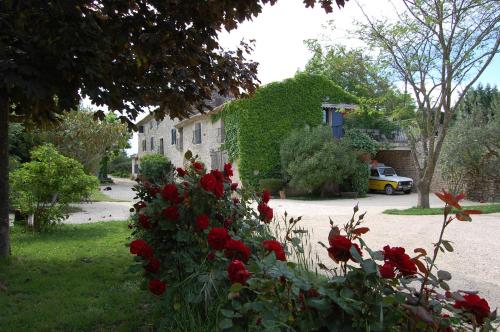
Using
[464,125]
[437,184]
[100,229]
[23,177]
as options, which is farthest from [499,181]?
[23,177]

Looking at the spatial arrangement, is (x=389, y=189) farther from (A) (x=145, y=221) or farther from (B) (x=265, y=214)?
(A) (x=145, y=221)

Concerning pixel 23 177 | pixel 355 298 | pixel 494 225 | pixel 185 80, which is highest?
pixel 185 80

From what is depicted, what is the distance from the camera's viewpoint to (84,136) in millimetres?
21688

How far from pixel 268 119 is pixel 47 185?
48.3ft

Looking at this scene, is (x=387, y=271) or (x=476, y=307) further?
(x=387, y=271)

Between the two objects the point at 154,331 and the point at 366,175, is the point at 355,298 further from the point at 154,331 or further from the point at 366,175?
the point at 366,175

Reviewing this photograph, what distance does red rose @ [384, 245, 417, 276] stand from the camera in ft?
5.38

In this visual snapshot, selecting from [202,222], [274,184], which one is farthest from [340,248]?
[274,184]

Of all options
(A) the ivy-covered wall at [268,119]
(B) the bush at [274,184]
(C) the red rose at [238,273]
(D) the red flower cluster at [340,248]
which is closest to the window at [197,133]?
(A) the ivy-covered wall at [268,119]

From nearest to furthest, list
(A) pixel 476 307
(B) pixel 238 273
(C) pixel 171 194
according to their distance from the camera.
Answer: (A) pixel 476 307 → (B) pixel 238 273 → (C) pixel 171 194

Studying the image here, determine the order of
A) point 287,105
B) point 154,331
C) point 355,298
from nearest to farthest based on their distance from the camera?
point 355,298, point 154,331, point 287,105

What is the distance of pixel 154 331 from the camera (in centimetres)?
298

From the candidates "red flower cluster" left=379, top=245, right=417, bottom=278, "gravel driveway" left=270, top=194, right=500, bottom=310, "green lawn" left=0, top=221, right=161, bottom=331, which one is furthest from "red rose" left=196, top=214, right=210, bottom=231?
"gravel driveway" left=270, top=194, right=500, bottom=310

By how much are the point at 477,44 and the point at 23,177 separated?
39.8 feet
